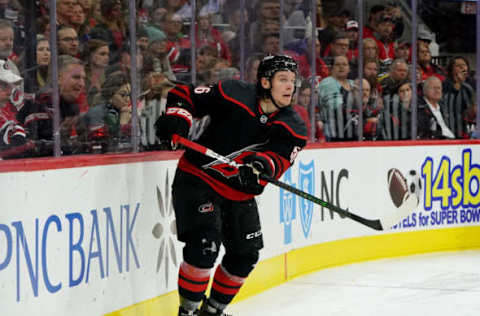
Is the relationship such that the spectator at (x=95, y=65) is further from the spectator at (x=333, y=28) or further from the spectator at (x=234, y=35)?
the spectator at (x=333, y=28)

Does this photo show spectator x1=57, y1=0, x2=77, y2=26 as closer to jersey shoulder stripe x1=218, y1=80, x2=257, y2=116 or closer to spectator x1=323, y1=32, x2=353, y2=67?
jersey shoulder stripe x1=218, y1=80, x2=257, y2=116

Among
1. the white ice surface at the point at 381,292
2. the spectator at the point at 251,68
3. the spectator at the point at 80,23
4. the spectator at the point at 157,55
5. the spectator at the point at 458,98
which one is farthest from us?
the spectator at the point at 458,98

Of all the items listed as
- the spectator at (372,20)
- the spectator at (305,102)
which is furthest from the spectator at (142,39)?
the spectator at (372,20)

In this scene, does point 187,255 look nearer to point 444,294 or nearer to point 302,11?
point 444,294

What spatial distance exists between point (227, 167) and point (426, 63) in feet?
12.9

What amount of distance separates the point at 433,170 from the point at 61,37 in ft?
13.8

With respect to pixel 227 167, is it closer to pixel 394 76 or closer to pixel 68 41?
pixel 68 41

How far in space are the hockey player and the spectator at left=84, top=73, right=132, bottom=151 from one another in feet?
1.20

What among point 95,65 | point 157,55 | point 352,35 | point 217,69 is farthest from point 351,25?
point 95,65

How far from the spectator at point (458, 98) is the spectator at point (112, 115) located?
12.8 ft

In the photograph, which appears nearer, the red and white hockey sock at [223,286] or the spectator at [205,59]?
the red and white hockey sock at [223,286]

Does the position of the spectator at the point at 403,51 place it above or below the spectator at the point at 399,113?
above

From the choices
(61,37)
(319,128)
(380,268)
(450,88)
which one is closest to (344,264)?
(380,268)

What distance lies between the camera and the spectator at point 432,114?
297 inches
